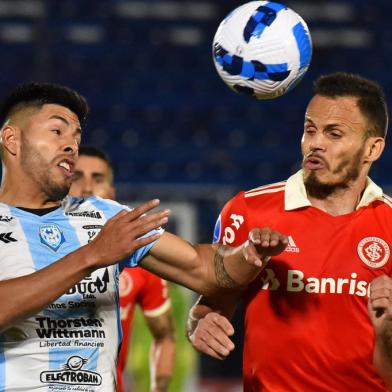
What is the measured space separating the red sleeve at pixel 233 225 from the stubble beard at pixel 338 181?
292mm

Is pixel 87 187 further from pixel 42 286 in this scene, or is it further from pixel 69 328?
pixel 42 286

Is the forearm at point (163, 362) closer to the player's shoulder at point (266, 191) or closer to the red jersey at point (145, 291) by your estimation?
the red jersey at point (145, 291)

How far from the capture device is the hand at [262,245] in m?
3.14

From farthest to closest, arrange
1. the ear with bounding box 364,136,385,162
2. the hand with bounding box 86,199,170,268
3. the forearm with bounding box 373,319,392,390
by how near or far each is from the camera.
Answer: the ear with bounding box 364,136,385,162 → the forearm with bounding box 373,319,392,390 → the hand with bounding box 86,199,170,268

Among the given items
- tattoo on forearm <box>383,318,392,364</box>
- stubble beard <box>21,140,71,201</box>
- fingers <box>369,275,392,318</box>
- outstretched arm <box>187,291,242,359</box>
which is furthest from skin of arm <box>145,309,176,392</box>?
fingers <box>369,275,392,318</box>

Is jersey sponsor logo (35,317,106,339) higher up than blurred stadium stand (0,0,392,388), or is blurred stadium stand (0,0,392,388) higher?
blurred stadium stand (0,0,392,388)

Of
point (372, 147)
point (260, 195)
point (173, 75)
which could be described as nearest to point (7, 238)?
point (260, 195)

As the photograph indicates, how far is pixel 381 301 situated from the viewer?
308 cm

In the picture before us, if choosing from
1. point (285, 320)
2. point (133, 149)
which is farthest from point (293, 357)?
point (133, 149)

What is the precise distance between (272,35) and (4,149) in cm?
121

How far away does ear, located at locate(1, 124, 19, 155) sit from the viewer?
3.45 m

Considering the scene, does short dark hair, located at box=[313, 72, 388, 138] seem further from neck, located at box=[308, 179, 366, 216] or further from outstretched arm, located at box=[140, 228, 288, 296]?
outstretched arm, located at box=[140, 228, 288, 296]

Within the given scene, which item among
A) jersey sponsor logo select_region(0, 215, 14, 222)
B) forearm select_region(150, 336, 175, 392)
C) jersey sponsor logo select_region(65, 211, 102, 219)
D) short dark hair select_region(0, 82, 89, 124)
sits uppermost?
short dark hair select_region(0, 82, 89, 124)

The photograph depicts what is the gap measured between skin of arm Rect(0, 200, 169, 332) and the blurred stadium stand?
8486mm
